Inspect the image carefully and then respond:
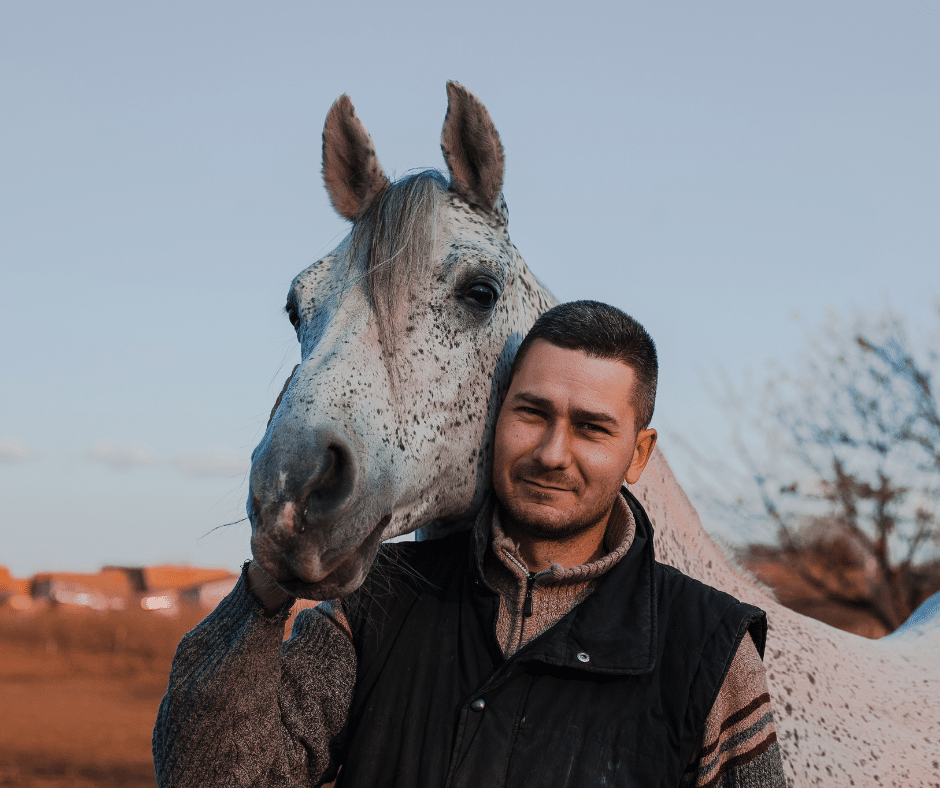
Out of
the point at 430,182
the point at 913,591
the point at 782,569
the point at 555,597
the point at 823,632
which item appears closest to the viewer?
the point at 555,597

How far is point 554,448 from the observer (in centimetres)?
182

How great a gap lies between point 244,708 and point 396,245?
47.2 inches

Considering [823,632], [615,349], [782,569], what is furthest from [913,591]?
[615,349]

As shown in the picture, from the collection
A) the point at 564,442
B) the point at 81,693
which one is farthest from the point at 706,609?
the point at 81,693

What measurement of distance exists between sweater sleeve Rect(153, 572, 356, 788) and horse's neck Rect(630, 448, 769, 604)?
1.20 meters

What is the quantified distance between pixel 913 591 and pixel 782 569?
207 cm

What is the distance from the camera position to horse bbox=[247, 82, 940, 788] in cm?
158

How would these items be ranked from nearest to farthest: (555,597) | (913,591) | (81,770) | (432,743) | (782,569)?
(432,743) < (555,597) < (81,770) < (913,591) < (782,569)

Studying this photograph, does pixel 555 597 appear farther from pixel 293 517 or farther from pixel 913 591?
pixel 913 591

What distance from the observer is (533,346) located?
199cm

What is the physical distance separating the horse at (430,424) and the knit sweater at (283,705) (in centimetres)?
22

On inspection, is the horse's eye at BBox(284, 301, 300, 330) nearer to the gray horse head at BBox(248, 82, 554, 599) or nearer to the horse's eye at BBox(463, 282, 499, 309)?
the gray horse head at BBox(248, 82, 554, 599)

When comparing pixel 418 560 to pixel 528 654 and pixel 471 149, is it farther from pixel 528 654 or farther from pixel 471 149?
pixel 471 149

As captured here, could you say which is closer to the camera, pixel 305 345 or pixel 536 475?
pixel 536 475
